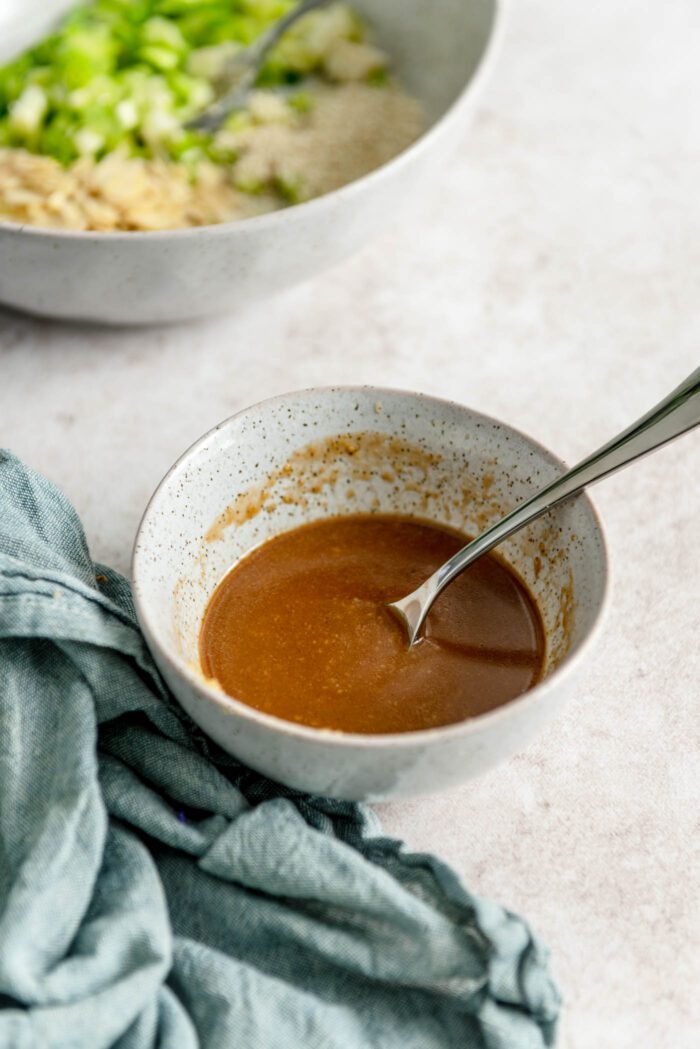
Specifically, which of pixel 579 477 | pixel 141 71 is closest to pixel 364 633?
pixel 579 477

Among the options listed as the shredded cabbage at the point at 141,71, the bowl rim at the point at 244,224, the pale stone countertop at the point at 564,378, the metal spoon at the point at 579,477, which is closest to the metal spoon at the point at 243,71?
the shredded cabbage at the point at 141,71

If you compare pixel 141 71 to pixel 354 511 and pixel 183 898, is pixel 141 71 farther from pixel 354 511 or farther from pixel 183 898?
pixel 183 898

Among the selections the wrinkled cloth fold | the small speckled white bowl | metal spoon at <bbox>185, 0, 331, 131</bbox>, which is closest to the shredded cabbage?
metal spoon at <bbox>185, 0, 331, 131</bbox>

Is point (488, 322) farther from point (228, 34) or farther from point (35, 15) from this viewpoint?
point (35, 15)

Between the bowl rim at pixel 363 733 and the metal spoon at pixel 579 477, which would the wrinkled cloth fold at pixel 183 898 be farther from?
the metal spoon at pixel 579 477

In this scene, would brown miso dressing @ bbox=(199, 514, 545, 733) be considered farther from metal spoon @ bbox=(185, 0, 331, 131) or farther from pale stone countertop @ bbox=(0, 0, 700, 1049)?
metal spoon @ bbox=(185, 0, 331, 131)

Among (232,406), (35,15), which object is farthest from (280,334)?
(35,15)
